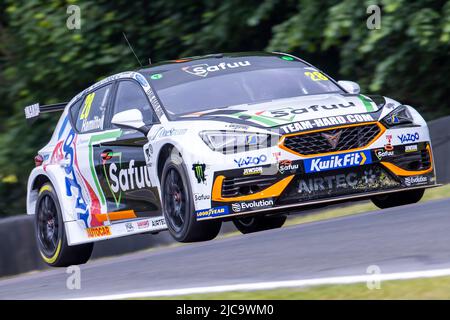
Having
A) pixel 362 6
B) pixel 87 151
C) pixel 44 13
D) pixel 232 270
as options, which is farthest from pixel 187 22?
pixel 232 270

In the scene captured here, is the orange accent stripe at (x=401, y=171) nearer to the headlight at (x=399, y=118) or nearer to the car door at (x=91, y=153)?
→ the headlight at (x=399, y=118)

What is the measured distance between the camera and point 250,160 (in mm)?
9242

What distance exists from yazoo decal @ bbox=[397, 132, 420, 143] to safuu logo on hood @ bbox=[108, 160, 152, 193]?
2081mm

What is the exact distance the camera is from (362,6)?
14469mm

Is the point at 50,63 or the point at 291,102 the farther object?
the point at 50,63

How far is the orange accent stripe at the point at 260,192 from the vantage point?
9.25m

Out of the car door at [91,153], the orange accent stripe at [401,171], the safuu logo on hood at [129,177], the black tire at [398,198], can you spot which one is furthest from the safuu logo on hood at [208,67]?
the orange accent stripe at [401,171]

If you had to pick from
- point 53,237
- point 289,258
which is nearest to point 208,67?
point 53,237

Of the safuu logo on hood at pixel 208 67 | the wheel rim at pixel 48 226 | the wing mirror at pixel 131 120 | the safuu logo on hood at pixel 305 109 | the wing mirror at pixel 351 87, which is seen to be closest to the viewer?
the safuu logo on hood at pixel 305 109

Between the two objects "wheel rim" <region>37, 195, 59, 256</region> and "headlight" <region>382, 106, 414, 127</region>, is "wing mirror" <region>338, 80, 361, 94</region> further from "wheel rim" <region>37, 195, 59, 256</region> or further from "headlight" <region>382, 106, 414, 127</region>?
"wheel rim" <region>37, 195, 59, 256</region>

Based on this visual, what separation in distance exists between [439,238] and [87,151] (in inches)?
161

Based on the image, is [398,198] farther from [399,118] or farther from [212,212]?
Answer: [212,212]

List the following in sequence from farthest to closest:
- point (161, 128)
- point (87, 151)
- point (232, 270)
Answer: point (87, 151) < point (161, 128) < point (232, 270)
